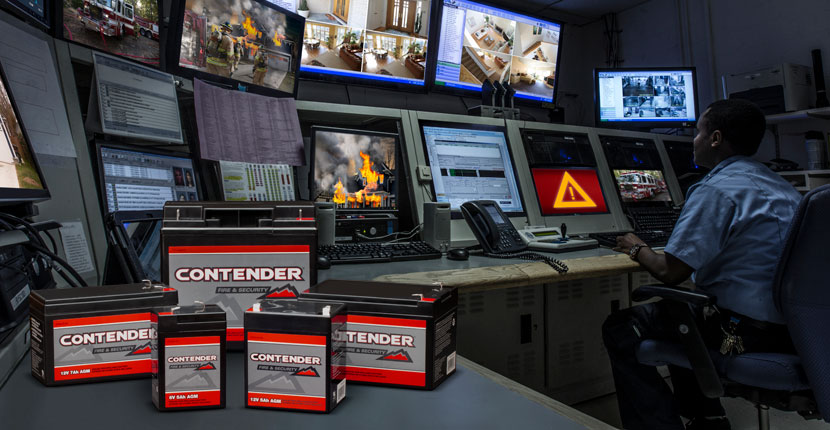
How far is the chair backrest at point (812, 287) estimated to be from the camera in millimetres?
1110

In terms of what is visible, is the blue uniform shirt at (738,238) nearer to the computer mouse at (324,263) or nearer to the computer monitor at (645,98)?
the computer mouse at (324,263)

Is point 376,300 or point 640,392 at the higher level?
point 376,300

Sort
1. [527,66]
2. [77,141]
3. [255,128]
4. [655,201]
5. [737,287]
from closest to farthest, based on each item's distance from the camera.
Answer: [77,141], [737,287], [255,128], [655,201], [527,66]

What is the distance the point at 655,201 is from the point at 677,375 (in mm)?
1019

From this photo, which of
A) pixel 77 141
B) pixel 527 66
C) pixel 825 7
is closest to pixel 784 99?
pixel 825 7

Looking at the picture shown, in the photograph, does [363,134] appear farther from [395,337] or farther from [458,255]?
[395,337]

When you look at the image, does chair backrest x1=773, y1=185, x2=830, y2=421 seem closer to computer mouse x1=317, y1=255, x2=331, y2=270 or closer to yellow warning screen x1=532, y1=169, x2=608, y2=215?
yellow warning screen x1=532, y1=169, x2=608, y2=215

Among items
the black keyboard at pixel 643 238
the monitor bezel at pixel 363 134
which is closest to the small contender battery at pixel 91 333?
the monitor bezel at pixel 363 134

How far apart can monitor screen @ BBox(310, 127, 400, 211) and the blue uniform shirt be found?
3.29 feet

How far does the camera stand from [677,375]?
1747 millimetres

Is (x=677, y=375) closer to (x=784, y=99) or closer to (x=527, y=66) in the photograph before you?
(x=527, y=66)

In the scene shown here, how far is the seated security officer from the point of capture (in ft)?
4.31

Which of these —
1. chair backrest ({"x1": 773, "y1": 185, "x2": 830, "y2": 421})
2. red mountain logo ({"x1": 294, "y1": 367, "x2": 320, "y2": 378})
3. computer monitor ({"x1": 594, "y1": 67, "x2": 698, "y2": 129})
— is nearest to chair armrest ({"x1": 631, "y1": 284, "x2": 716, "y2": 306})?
chair backrest ({"x1": 773, "y1": 185, "x2": 830, "y2": 421})

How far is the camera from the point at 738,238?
4.42 feet
